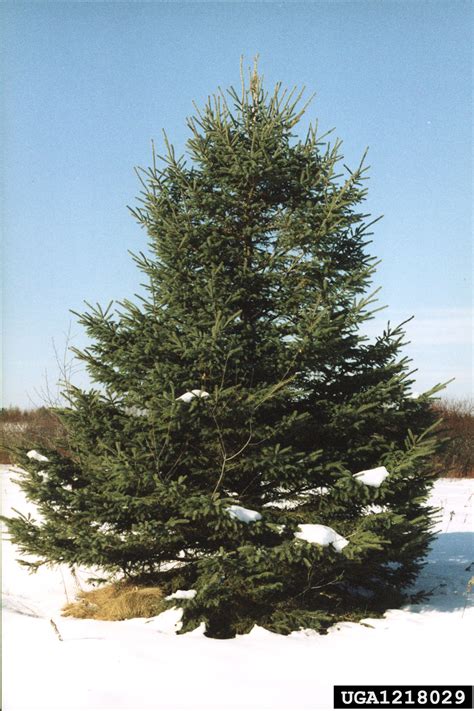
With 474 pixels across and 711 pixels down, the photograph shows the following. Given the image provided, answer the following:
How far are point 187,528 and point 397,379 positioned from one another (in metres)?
2.49

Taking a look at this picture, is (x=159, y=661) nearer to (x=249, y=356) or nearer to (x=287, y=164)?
(x=249, y=356)

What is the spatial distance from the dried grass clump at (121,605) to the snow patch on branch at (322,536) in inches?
60.2

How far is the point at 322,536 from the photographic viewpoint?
16.0 feet

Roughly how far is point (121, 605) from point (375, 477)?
9.67 ft

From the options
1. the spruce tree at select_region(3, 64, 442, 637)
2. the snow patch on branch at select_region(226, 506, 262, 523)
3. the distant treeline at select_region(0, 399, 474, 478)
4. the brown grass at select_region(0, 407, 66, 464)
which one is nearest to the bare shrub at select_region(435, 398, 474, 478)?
the distant treeline at select_region(0, 399, 474, 478)

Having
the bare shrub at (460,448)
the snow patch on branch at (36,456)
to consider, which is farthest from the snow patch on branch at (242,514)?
the bare shrub at (460,448)

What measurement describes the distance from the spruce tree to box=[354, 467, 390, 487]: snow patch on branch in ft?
0.06

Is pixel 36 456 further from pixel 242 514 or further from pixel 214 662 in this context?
pixel 214 662

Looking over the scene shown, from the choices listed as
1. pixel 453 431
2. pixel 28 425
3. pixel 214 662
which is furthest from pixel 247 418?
pixel 453 431

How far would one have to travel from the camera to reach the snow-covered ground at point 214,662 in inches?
145

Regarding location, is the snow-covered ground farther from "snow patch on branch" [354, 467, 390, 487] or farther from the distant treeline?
the distant treeline

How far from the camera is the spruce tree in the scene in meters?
5.12

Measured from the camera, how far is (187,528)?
17.7 ft

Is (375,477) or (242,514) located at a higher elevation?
(375,477)
